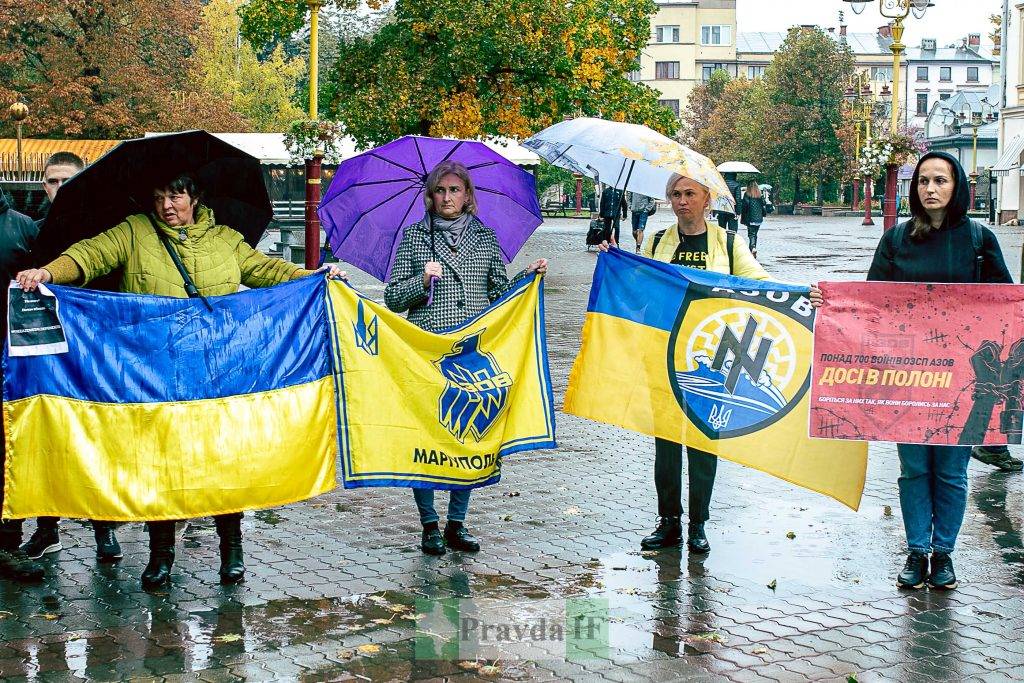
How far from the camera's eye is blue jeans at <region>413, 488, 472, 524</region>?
7.25 metres

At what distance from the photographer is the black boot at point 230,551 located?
663 centimetres

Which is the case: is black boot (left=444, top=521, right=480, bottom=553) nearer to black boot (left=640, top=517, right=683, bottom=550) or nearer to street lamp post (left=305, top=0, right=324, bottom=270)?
black boot (left=640, top=517, right=683, bottom=550)

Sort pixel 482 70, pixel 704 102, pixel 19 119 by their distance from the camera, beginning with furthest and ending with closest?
1. pixel 704 102
2. pixel 19 119
3. pixel 482 70

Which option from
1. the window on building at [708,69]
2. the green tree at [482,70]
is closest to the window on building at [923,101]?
the window on building at [708,69]

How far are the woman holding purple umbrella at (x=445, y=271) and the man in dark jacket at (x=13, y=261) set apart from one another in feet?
5.94

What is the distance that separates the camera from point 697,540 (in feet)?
23.7

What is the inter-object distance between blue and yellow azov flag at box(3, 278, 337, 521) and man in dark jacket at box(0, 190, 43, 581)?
0.45m

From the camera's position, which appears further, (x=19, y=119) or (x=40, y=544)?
(x=19, y=119)

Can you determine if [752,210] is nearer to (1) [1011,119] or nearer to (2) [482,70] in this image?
(2) [482,70]

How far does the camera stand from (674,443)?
7270 millimetres

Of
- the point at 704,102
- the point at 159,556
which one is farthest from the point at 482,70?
the point at 704,102

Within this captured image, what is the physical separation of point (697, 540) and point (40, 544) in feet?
11.1

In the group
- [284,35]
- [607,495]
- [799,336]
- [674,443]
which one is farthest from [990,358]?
[284,35]

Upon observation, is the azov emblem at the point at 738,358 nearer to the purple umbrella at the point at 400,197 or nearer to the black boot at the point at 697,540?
the black boot at the point at 697,540
